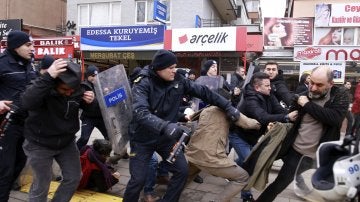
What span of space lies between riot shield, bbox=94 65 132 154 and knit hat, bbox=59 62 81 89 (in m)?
1.00

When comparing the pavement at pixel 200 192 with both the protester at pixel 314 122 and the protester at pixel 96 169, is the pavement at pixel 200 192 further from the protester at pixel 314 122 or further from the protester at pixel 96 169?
the protester at pixel 314 122

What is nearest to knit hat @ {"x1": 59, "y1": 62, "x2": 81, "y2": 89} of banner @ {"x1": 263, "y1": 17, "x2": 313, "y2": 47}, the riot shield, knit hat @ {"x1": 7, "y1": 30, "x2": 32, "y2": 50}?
knit hat @ {"x1": 7, "y1": 30, "x2": 32, "y2": 50}

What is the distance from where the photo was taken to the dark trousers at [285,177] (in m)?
3.78

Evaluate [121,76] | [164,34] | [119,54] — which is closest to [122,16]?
[119,54]

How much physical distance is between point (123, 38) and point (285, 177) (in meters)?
12.9

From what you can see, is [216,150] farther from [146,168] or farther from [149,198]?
[149,198]

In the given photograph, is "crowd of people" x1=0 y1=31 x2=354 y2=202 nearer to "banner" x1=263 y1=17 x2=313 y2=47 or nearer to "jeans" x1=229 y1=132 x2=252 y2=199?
"jeans" x1=229 y1=132 x2=252 y2=199

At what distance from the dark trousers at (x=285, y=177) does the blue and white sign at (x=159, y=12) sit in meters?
12.1

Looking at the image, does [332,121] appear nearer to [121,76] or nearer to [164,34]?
[121,76]

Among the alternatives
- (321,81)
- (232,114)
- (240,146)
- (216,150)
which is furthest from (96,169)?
(321,81)

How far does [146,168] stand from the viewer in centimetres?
374

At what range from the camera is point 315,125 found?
12.0ft

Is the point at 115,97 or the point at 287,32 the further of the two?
the point at 287,32

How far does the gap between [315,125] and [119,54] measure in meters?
13.2
